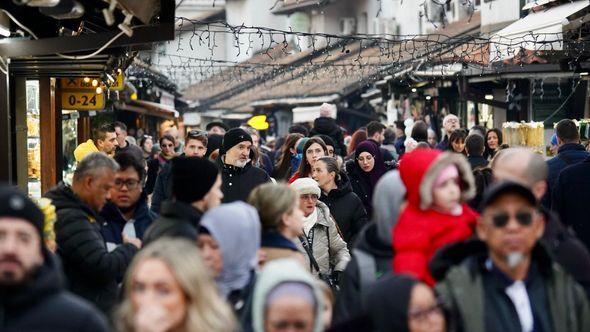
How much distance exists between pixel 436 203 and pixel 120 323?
185 centimetres

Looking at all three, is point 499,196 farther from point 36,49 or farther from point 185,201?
point 36,49

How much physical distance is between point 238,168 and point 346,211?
4.80 feet

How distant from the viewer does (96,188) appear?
9.29 m

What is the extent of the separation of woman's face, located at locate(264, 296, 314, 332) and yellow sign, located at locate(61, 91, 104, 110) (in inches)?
624

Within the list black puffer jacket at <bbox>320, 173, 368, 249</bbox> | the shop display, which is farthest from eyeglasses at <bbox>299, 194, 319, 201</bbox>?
the shop display

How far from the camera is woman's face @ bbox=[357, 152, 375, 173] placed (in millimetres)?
16013

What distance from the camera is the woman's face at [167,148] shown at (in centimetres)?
1883

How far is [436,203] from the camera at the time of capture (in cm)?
696

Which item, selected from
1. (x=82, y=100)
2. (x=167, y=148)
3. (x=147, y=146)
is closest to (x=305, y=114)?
(x=147, y=146)

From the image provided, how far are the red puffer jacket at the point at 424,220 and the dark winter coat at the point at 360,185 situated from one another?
8.62 m

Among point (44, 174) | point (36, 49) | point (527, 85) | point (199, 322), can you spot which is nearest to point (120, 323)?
point (199, 322)

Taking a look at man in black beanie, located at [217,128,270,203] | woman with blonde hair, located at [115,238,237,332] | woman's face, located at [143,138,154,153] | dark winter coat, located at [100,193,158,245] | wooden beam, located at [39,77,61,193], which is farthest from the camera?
woman's face, located at [143,138,154,153]

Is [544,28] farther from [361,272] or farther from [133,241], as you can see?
[361,272]

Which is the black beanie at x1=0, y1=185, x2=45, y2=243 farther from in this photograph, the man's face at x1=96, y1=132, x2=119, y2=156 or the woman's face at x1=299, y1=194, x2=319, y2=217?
the man's face at x1=96, y1=132, x2=119, y2=156
